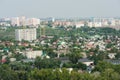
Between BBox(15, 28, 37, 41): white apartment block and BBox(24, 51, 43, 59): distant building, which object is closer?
BBox(24, 51, 43, 59): distant building

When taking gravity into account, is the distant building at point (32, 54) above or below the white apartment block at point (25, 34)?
above

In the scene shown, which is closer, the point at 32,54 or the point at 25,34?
the point at 32,54

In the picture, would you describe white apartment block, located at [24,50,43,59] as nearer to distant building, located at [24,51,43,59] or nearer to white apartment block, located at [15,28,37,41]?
distant building, located at [24,51,43,59]

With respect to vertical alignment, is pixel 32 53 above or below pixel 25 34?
above

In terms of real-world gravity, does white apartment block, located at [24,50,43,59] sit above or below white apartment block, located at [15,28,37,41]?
above

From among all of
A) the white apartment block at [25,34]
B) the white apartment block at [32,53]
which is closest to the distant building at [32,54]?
the white apartment block at [32,53]

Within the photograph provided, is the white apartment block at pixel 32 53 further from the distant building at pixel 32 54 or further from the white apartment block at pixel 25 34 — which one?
the white apartment block at pixel 25 34

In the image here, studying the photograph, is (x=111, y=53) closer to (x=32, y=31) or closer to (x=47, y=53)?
(x=47, y=53)

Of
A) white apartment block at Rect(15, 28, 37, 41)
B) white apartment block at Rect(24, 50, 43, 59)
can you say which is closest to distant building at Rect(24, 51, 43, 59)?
white apartment block at Rect(24, 50, 43, 59)

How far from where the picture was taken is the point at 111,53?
1482cm

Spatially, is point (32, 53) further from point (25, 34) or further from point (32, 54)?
point (25, 34)

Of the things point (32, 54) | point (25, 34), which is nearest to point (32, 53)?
point (32, 54)

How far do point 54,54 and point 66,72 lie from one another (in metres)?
7.37

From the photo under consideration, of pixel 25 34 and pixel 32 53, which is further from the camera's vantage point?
pixel 25 34
